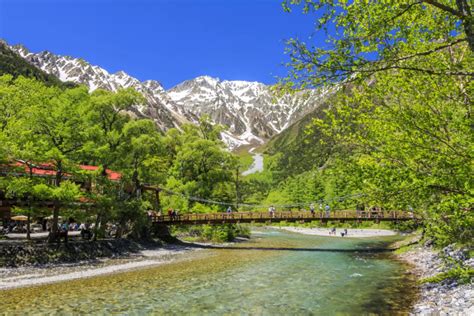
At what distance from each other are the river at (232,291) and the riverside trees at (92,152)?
7.63 metres

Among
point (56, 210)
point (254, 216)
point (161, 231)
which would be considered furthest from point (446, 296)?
point (161, 231)

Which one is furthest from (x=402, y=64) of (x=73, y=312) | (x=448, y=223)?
(x=73, y=312)

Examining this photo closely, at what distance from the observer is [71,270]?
2253 centimetres

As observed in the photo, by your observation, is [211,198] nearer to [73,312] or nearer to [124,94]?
[124,94]

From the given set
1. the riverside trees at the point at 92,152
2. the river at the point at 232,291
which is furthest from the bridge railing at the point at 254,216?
the river at the point at 232,291

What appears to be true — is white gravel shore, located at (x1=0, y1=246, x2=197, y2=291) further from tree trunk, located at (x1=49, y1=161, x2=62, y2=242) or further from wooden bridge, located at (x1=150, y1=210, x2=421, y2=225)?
wooden bridge, located at (x1=150, y1=210, x2=421, y2=225)

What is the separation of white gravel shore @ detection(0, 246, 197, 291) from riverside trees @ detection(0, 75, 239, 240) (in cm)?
392

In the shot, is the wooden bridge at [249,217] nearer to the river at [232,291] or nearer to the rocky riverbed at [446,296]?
the river at [232,291]

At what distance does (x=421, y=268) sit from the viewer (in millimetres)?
22484

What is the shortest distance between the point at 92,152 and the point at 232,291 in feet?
54.1

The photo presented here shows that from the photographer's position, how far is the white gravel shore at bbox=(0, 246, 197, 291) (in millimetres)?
19125

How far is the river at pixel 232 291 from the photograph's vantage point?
1416cm

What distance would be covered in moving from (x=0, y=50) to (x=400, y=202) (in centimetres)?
18138

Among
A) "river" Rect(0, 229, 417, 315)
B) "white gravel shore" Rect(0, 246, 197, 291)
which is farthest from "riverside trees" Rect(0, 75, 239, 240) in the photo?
"river" Rect(0, 229, 417, 315)
